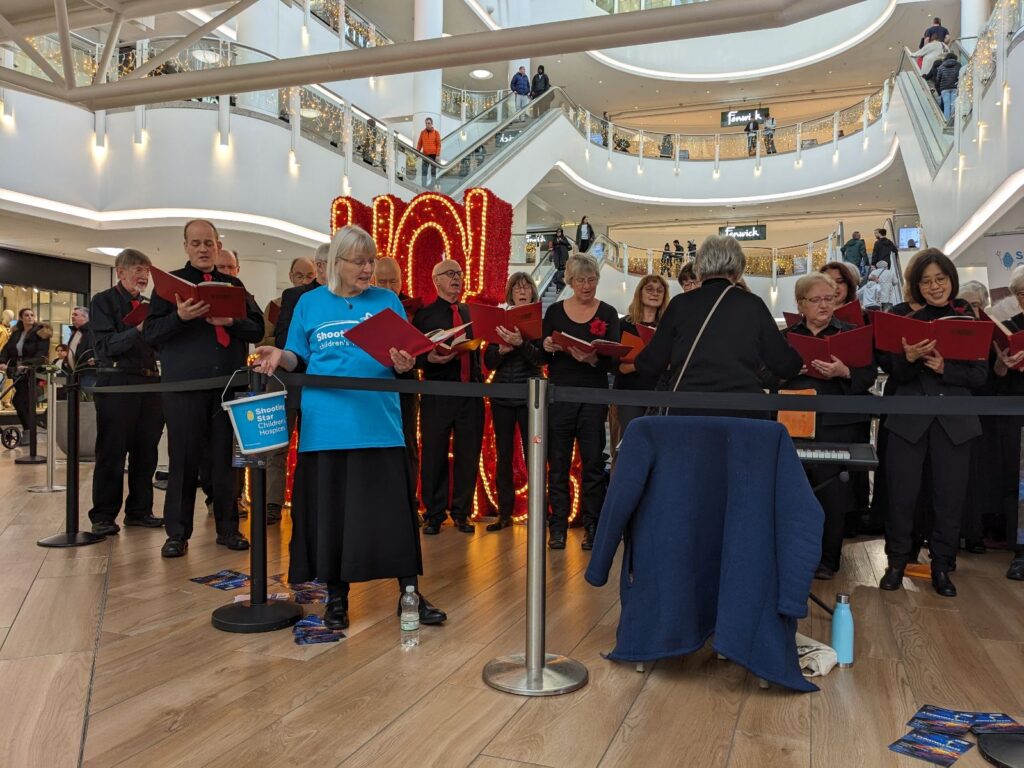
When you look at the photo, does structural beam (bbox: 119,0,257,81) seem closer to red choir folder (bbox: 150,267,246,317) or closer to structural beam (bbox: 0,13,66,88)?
structural beam (bbox: 0,13,66,88)

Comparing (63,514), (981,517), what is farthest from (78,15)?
(981,517)

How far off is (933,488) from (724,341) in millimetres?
1701

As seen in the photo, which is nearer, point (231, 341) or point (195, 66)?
point (231, 341)

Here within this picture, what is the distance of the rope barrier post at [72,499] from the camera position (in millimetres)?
4445

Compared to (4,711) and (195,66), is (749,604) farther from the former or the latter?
(195,66)

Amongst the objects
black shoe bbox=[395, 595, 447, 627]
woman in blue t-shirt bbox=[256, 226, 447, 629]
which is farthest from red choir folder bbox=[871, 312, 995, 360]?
black shoe bbox=[395, 595, 447, 627]

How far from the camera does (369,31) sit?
18422 millimetres

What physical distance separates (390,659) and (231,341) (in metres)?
2.21

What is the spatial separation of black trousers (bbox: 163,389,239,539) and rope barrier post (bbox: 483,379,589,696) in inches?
91.4

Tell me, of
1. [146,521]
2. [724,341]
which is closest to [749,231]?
[146,521]

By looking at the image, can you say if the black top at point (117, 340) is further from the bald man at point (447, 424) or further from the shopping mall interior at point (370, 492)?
the bald man at point (447, 424)

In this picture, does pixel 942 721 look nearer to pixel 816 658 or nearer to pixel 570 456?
pixel 816 658

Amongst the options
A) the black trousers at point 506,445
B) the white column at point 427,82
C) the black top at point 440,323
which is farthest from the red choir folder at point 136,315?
the white column at point 427,82

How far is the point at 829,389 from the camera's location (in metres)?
4.21
